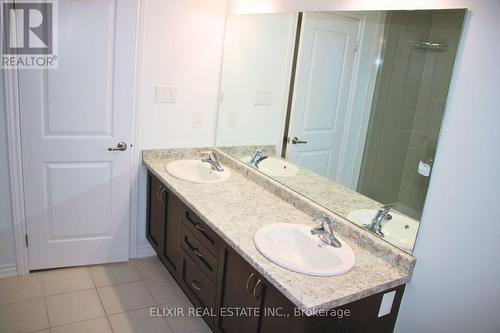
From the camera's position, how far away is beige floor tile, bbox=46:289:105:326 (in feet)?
8.03

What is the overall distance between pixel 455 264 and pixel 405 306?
0.33 m

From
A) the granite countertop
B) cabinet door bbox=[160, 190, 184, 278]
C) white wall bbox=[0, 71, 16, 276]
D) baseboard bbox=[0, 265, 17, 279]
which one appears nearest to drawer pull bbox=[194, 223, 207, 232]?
the granite countertop

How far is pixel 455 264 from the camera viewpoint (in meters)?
1.60

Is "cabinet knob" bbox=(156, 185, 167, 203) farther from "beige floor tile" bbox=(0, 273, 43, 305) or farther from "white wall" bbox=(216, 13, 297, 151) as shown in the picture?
"beige floor tile" bbox=(0, 273, 43, 305)

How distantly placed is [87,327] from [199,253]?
82 cm

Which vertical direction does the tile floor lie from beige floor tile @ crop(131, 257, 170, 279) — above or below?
below

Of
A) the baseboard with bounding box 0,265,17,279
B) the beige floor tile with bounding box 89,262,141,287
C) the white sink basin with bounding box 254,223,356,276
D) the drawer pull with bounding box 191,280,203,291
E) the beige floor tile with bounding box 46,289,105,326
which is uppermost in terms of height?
Answer: the white sink basin with bounding box 254,223,356,276

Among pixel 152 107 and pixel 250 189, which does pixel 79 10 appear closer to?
pixel 152 107

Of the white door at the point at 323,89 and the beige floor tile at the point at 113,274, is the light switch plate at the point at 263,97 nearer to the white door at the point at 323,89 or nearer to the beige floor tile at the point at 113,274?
the white door at the point at 323,89

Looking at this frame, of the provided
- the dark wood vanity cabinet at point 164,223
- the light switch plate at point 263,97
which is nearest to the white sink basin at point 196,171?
the dark wood vanity cabinet at point 164,223

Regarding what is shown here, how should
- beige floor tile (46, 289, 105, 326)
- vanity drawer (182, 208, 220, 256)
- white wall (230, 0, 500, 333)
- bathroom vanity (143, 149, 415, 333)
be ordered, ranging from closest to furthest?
1. white wall (230, 0, 500, 333)
2. bathroom vanity (143, 149, 415, 333)
3. vanity drawer (182, 208, 220, 256)
4. beige floor tile (46, 289, 105, 326)

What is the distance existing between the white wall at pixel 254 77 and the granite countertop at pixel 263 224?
37 cm

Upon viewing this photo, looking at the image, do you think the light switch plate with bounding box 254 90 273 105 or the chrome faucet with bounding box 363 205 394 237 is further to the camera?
the light switch plate with bounding box 254 90 273 105

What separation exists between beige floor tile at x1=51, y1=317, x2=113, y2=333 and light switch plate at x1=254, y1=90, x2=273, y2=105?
1757mm
